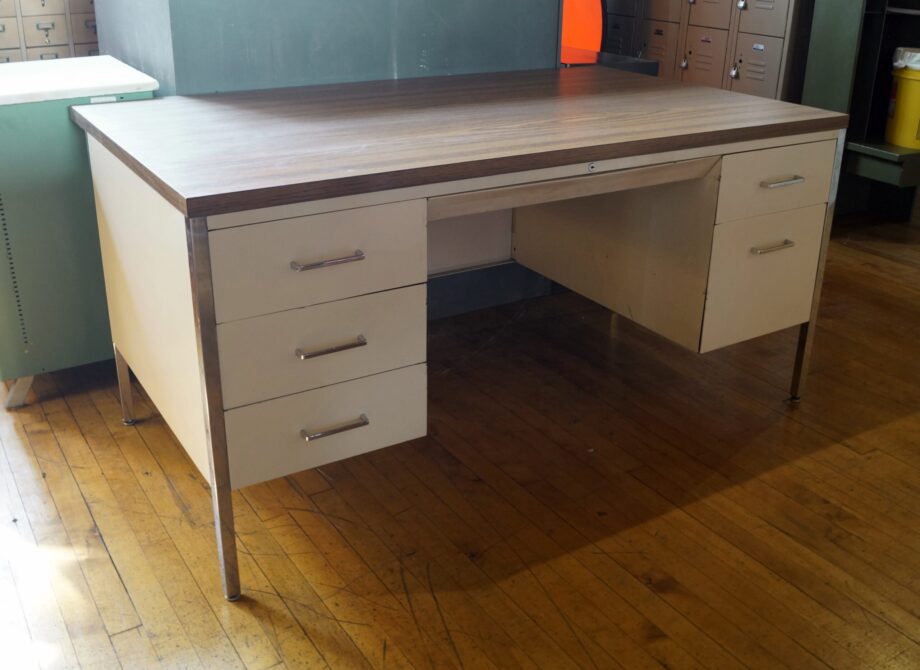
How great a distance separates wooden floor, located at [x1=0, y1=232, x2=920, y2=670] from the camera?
1.60 meters

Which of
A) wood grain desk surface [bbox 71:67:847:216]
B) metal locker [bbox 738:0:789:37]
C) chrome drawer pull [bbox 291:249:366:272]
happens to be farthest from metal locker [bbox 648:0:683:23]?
→ chrome drawer pull [bbox 291:249:366:272]

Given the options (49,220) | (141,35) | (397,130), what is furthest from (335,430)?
(141,35)

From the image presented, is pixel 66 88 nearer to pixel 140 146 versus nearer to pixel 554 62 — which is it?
pixel 140 146

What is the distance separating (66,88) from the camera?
2037mm

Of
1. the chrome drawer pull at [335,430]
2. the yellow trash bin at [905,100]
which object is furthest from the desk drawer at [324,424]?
the yellow trash bin at [905,100]

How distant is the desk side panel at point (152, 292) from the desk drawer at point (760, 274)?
1.15 m

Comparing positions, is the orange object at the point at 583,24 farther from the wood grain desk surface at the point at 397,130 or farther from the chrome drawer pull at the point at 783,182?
the chrome drawer pull at the point at 783,182

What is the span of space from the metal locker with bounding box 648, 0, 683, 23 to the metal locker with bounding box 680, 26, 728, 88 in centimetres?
13

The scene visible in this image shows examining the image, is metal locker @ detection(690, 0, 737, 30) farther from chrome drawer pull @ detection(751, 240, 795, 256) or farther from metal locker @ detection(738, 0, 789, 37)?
chrome drawer pull @ detection(751, 240, 795, 256)

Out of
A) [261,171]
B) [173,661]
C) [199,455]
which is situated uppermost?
[261,171]

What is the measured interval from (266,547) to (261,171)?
743 mm

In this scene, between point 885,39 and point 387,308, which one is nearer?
point 387,308

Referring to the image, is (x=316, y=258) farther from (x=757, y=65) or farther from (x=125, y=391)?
(x=757, y=65)

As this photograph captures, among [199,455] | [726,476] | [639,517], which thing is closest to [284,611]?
[199,455]
